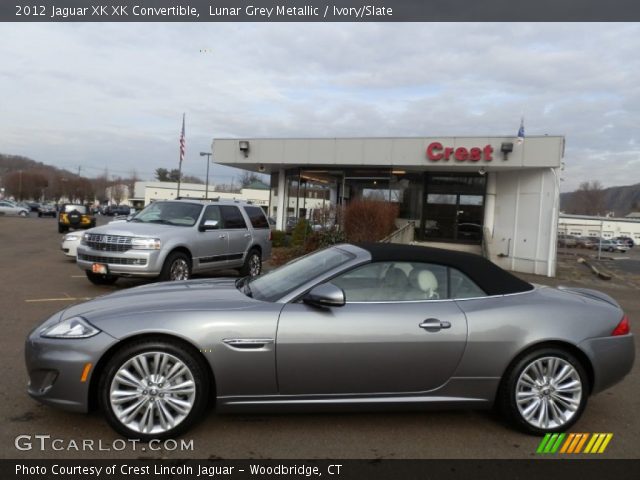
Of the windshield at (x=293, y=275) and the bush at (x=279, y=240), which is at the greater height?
the windshield at (x=293, y=275)

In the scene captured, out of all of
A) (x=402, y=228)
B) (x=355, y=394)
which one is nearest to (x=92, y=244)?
(x=355, y=394)

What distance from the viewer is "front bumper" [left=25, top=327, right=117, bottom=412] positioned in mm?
3414

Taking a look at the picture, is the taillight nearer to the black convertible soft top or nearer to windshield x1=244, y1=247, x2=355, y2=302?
the black convertible soft top

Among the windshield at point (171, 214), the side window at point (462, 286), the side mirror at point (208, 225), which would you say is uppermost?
the windshield at point (171, 214)

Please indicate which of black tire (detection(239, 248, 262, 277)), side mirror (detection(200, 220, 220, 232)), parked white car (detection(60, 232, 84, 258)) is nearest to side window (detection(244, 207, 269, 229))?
black tire (detection(239, 248, 262, 277))

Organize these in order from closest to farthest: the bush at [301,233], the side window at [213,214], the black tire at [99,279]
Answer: the black tire at [99,279]
the side window at [213,214]
the bush at [301,233]

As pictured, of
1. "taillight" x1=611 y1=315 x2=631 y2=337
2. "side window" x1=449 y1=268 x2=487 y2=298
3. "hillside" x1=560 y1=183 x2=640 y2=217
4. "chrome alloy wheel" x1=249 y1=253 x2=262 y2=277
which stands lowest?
"chrome alloy wheel" x1=249 y1=253 x2=262 y2=277

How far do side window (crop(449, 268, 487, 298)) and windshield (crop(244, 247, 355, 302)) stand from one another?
0.80 meters

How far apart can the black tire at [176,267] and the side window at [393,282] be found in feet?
19.1

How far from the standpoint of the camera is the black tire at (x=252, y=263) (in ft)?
37.1

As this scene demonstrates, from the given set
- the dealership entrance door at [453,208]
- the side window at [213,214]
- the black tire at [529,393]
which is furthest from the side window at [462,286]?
the dealership entrance door at [453,208]

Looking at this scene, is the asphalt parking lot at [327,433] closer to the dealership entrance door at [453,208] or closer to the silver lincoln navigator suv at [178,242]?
the silver lincoln navigator suv at [178,242]
